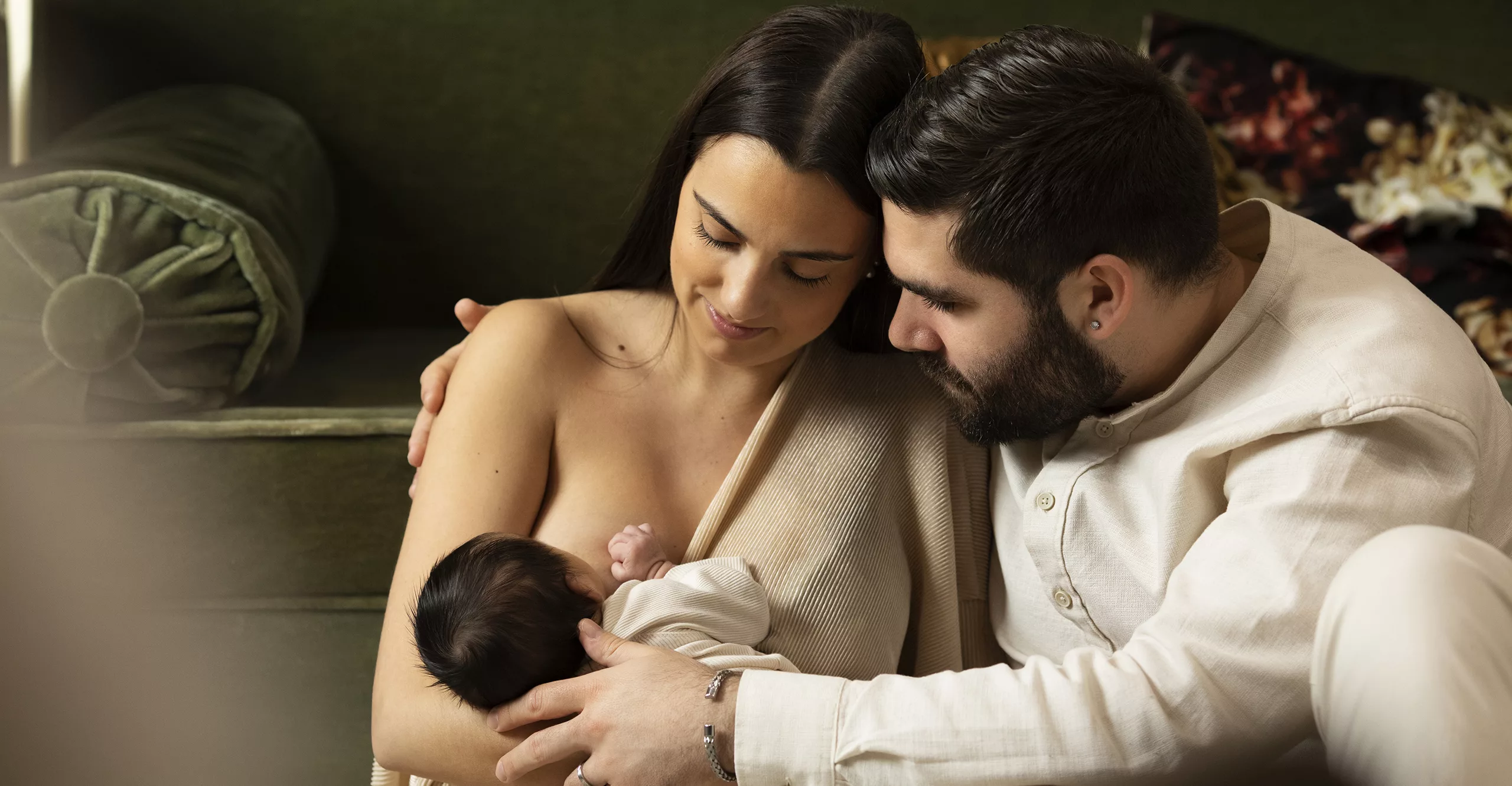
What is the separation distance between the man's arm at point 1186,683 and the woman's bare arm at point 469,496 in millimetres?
335

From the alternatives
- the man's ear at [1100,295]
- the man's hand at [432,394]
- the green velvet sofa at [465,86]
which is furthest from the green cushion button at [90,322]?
the man's ear at [1100,295]

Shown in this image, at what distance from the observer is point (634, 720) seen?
117 cm

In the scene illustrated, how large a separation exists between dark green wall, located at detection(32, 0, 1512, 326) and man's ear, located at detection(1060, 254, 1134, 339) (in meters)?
1.70

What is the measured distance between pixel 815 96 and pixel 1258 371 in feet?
1.83

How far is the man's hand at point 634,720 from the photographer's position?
1.16 m

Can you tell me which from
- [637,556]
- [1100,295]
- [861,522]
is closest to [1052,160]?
[1100,295]

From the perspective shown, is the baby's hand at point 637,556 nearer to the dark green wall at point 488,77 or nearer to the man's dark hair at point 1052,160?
the man's dark hair at point 1052,160

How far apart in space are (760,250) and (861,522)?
392mm

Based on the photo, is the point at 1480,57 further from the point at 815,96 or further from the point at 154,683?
the point at 154,683

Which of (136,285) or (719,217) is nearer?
(719,217)

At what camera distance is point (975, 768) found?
1094mm

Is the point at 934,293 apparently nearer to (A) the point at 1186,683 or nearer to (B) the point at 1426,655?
(A) the point at 1186,683

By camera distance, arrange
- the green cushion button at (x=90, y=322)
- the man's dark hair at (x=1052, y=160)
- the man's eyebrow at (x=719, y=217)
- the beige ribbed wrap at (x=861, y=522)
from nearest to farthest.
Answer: the man's dark hair at (x=1052, y=160)
the man's eyebrow at (x=719, y=217)
the beige ribbed wrap at (x=861, y=522)
the green cushion button at (x=90, y=322)

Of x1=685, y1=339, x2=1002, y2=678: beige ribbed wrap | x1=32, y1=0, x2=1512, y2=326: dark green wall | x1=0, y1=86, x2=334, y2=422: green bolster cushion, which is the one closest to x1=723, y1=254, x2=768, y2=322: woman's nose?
x1=685, y1=339, x2=1002, y2=678: beige ribbed wrap
